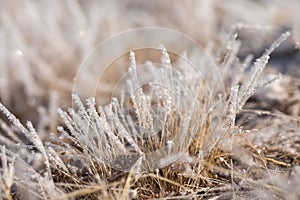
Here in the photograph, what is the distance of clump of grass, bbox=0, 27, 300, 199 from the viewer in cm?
135

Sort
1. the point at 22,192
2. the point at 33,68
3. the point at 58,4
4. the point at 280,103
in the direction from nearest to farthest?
the point at 22,192, the point at 280,103, the point at 33,68, the point at 58,4

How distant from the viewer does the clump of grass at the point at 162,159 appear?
1.35 m

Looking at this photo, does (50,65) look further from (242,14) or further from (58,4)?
(242,14)

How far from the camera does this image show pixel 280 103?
1886mm

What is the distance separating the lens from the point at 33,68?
247cm

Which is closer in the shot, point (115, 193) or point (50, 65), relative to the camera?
point (115, 193)

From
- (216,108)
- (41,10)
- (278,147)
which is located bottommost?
(278,147)

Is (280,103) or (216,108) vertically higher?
(280,103)

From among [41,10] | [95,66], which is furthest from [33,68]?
[41,10]

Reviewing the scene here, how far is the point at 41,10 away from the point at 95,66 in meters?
0.80

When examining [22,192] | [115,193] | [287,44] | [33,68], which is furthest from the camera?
[33,68]

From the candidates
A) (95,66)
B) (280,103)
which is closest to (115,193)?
(280,103)

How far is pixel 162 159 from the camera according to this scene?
4.72 ft

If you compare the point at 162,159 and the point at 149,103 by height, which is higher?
the point at 149,103
